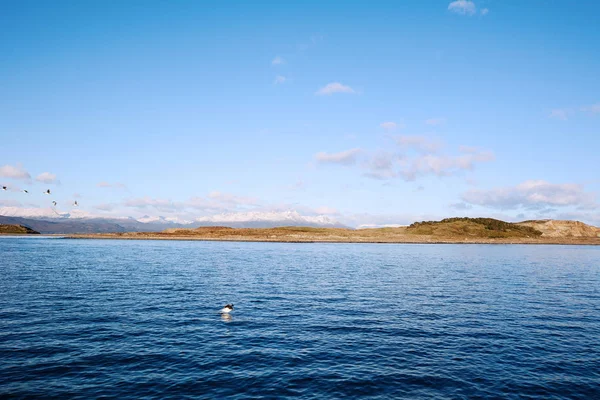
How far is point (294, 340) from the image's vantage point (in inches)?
1140

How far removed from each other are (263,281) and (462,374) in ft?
129

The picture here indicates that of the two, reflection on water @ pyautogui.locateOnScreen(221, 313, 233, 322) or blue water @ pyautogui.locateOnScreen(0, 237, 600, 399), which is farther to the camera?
reflection on water @ pyautogui.locateOnScreen(221, 313, 233, 322)

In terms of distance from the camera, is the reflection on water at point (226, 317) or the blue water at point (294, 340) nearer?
the blue water at point (294, 340)

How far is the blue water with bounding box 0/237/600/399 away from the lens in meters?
21.1

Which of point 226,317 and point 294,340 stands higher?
point 226,317

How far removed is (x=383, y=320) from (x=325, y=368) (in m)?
13.5

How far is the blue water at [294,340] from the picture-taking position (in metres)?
21.1

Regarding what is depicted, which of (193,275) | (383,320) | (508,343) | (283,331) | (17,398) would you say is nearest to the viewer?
(17,398)

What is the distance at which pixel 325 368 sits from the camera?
77.3 feet

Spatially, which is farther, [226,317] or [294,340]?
[226,317]

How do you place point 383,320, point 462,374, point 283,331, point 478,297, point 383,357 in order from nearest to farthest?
point 462,374, point 383,357, point 283,331, point 383,320, point 478,297

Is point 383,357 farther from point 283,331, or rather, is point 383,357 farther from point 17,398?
point 17,398

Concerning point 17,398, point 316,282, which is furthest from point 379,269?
point 17,398

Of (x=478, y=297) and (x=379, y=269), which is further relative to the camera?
(x=379, y=269)
